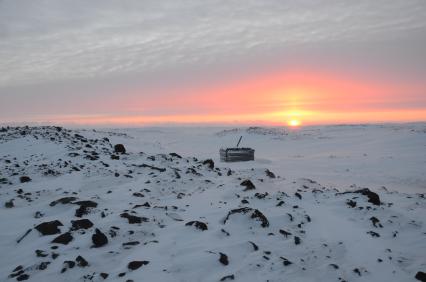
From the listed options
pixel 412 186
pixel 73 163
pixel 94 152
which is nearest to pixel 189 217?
pixel 73 163

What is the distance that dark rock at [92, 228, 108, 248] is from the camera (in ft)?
23.0

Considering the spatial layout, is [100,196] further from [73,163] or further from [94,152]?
[94,152]

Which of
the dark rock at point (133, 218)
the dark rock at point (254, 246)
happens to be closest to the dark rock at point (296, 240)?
the dark rock at point (254, 246)

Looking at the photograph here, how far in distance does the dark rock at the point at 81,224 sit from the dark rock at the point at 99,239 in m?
0.78

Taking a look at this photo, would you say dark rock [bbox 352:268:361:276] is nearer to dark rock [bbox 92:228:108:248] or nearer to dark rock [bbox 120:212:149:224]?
dark rock [bbox 120:212:149:224]

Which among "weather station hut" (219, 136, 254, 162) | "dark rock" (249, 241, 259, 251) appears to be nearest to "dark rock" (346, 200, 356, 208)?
"dark rock" (249, 241, 259, 251)

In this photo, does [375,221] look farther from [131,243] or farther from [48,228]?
[48,228]

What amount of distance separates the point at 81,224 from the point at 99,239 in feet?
3.18

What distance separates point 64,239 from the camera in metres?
7.15

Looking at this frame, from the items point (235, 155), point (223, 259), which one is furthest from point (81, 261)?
point (235, 155)

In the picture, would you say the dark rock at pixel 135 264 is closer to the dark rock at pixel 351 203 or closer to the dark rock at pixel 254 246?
the dark rock at pixel 254 246

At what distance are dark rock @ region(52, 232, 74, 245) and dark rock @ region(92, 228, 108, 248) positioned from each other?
1.76 feet

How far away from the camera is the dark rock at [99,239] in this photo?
276 inches

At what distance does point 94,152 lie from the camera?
672 inches
